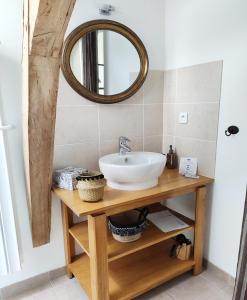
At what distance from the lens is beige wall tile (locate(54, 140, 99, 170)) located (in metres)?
1.54

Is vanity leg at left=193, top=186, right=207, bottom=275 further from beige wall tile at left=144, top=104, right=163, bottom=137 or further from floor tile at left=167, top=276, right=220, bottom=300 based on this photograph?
beige wall tile at left=144, top=104, right=163, bottom=137

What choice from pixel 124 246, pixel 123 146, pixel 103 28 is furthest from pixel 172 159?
pixel 103 28

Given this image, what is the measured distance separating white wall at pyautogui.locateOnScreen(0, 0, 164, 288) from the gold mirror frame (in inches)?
2.0

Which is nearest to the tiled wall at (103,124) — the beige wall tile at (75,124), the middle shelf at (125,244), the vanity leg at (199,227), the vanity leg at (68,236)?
the beige wall tile at (75,124)

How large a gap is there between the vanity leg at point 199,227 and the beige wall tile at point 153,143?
536mm

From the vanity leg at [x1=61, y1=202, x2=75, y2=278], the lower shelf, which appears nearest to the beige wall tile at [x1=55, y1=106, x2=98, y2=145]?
the vanity leg at [x1=61, y1=202, x2=75, y2=278]

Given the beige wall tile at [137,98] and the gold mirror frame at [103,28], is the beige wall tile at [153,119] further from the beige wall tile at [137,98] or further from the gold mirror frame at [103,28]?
the gold mirror frame at [103,28]

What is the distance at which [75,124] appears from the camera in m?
1.56

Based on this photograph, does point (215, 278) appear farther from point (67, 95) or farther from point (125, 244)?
point (67, 95)

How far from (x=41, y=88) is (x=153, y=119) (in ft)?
3.36

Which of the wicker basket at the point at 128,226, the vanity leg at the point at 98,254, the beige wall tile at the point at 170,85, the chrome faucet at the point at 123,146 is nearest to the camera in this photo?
the vanity leg at the point at 98,254

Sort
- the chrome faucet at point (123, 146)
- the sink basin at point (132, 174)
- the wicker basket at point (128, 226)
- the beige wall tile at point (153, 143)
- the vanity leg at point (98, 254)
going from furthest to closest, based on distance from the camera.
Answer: the beige wall tile at point (153, 143) → the chrome faucet at point (123, 146) → the wicker basket at point (128, 226) → the sink basin at point (132, 174) → the vanity leg at point (98, 254)

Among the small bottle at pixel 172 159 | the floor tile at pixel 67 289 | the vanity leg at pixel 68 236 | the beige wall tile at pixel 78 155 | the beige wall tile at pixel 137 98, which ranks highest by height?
the beige wall tile at pixel 137 98

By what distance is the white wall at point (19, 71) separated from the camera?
51.2 inches
